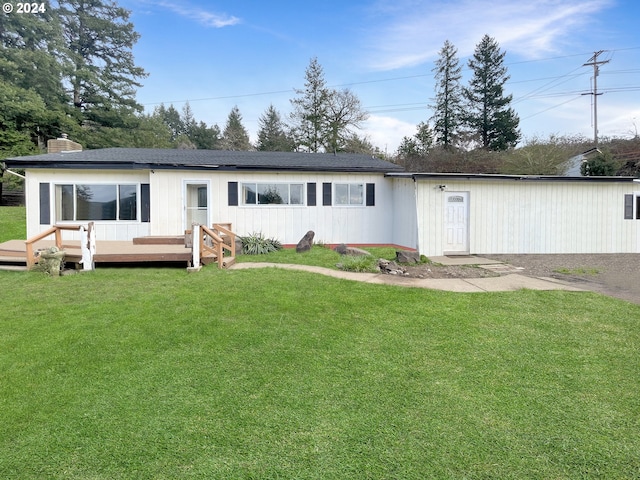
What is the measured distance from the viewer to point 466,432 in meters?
2.56

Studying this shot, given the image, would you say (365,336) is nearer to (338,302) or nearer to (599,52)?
(338,302)

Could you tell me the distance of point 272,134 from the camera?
135 ft

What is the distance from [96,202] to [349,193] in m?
7.87

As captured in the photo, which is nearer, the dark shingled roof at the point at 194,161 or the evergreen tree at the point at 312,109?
the dark shingled roof at the point at 194,161

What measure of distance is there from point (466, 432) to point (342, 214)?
10.6 m

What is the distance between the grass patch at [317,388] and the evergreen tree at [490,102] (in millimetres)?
29959

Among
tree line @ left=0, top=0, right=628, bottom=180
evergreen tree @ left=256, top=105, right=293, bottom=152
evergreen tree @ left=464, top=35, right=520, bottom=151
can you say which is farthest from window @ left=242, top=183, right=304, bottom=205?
evergreen tree @ left=464, top=35, right=520, bottom=151

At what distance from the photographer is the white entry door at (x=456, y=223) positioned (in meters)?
11.3

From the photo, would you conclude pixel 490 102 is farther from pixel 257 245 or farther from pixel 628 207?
pixel 257 245

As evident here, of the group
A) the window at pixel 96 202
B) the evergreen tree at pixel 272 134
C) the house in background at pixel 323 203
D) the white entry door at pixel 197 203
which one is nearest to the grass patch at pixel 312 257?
the house in background at pixel 323 203

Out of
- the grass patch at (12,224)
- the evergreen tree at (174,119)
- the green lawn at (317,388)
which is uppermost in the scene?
the evergreen tree at (174,119)

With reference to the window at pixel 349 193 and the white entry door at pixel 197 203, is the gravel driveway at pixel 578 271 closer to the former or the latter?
the window at pixel 349 193

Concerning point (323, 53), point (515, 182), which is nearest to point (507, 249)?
point (515, 182)

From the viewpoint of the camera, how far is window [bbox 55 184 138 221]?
1176cm
